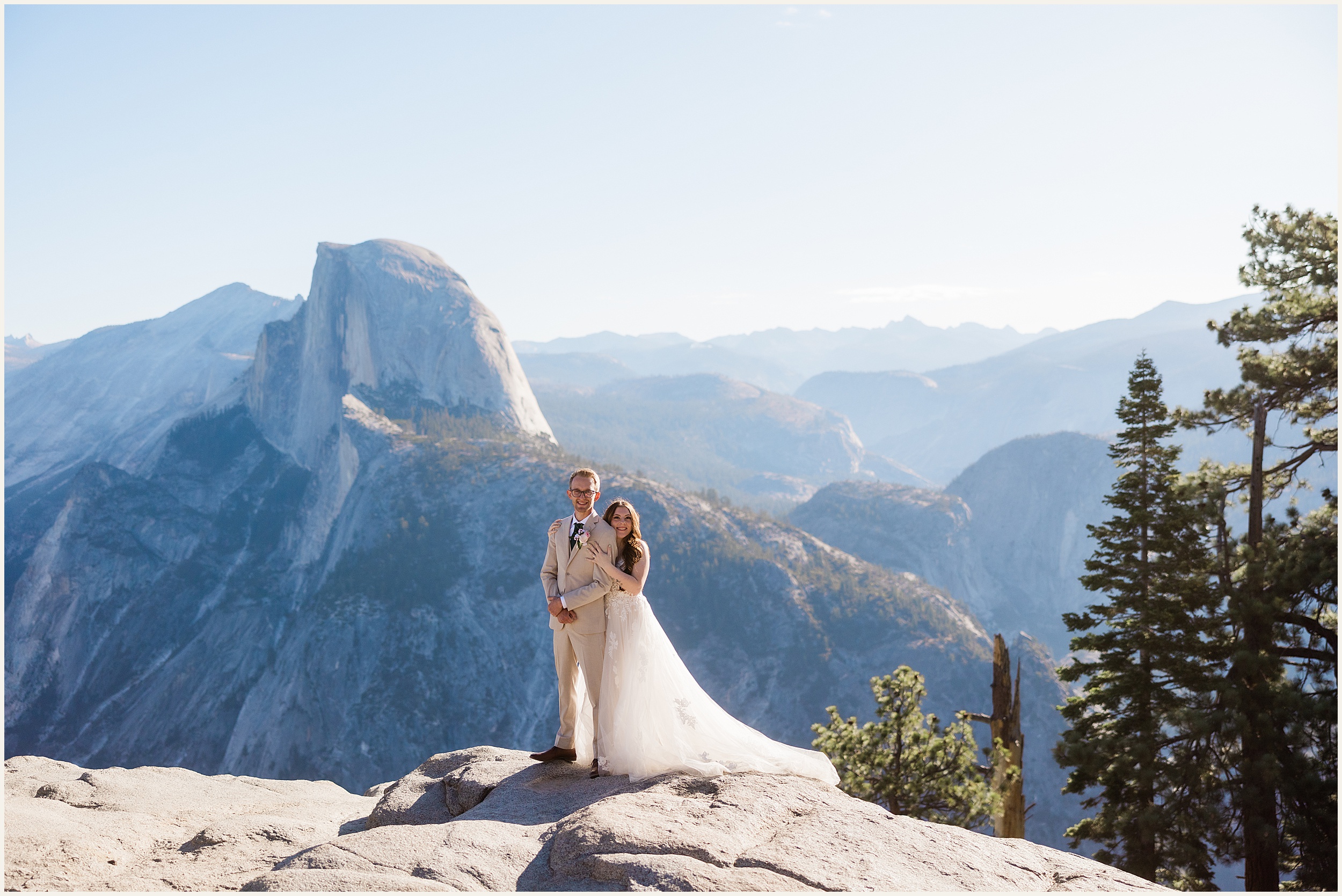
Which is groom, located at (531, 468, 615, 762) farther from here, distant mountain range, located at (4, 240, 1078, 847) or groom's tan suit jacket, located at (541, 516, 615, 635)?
distant mountain range, located at (4, 240, 1078, 847)

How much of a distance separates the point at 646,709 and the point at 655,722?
16 cm

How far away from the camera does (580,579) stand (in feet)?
29.5

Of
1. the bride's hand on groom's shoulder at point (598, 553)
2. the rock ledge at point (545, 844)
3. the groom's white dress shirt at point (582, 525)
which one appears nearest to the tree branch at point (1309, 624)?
the rock ledge at point (545, 844)

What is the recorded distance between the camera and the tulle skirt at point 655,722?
28.8ft

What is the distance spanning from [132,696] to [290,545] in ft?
98.7

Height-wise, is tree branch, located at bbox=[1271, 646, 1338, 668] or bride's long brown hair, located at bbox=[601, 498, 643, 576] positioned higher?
bride's long brown hair, located at bbox=[601, 498, 643, 576]

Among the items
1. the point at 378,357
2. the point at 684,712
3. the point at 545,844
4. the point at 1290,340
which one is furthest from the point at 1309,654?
the point at 378,357

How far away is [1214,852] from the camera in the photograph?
17.7m

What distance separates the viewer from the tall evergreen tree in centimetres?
1589

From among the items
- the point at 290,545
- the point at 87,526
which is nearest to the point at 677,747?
the point at 290,545

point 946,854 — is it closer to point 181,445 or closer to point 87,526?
A: point 87,526

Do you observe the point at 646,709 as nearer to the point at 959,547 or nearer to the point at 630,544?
the point at 630,544

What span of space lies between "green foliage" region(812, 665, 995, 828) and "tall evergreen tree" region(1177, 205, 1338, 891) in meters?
4.97

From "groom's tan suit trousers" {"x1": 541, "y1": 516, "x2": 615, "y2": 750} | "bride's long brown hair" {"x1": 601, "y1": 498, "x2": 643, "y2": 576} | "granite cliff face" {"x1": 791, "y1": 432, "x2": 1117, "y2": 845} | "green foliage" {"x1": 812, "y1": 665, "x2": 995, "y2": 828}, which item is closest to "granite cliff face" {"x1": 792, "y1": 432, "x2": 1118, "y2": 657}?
"granite cliff face" {"x1": 791, "y1": 432, "x2": 1117, "y2": 845}
